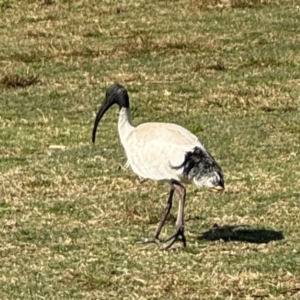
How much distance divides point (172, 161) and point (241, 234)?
100 centimetres

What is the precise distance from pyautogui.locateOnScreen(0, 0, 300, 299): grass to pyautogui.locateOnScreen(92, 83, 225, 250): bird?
32 cm

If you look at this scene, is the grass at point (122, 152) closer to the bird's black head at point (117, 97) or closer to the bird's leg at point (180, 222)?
the bird's leg at point (180, 222)

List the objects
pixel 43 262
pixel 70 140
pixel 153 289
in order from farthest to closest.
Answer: pixel 70 140 → pixel 43 262 → pixel 153 289

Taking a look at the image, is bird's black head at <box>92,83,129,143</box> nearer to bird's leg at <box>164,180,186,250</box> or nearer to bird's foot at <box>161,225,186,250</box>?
bird's leg at <box>164,180,186,250</box>

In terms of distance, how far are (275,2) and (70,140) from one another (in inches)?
383

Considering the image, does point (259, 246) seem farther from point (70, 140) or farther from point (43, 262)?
point (70, 140)

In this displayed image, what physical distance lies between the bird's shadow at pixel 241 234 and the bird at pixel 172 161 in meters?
0.33

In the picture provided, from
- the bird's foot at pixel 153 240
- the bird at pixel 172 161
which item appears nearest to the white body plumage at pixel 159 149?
the bird at pixel 172 161

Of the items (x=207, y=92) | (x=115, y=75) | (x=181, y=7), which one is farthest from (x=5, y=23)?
(x=207, y=92)

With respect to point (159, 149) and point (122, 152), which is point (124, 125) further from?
point (122, 152)

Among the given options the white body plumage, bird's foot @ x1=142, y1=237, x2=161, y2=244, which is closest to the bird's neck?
the white body plumage

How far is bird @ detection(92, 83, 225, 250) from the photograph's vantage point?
738 centimetres

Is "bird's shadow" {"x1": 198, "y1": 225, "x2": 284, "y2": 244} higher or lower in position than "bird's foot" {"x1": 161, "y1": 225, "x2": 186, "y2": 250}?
lower

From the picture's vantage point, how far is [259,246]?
7758mm
